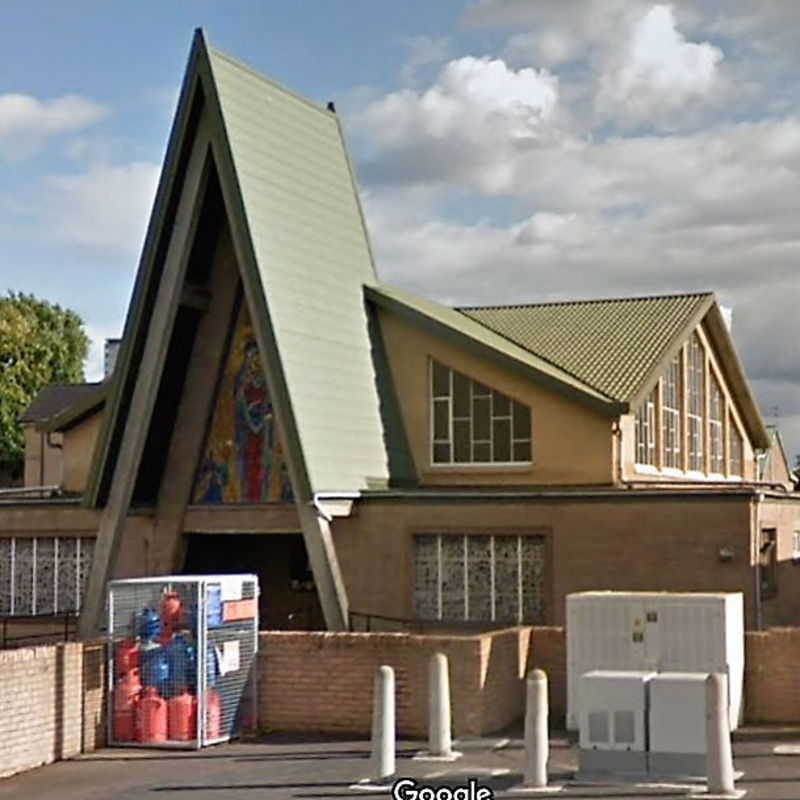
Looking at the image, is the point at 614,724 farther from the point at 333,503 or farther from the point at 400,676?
the point at 333,503

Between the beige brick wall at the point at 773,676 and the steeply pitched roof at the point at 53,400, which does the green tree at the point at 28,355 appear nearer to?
the steeply pitched roof at the point at 53,400

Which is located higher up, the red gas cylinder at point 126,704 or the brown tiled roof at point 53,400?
the brown tiled roof at point 53,400

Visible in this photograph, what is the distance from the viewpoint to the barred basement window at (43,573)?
102ft

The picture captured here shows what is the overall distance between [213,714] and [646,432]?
1531cm

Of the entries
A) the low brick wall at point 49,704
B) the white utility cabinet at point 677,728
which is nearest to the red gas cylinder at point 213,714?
the low brick wall at point 49,704

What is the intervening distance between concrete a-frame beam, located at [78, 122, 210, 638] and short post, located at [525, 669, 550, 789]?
1517 centimetres

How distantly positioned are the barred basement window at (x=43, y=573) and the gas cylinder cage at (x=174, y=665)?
1036 centimetres

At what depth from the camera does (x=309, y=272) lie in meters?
30.5

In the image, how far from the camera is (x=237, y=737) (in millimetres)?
20641

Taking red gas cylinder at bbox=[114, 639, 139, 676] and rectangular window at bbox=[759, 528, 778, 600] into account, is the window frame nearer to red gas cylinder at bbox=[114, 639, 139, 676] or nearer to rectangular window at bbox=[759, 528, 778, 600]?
rectangular window at bbox=[759, 528, 778, 600]

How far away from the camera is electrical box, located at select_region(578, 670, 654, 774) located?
16.0 meters

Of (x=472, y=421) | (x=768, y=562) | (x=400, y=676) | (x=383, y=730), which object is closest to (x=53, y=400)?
(x=472, y=421)

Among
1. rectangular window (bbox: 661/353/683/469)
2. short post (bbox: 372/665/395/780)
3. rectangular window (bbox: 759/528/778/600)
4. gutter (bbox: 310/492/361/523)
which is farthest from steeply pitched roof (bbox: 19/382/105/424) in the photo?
short post (bbox: 372/665/395/780)

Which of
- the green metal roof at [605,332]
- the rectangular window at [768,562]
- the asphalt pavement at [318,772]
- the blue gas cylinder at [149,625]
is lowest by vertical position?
the asphalt pavement at [318,772]
